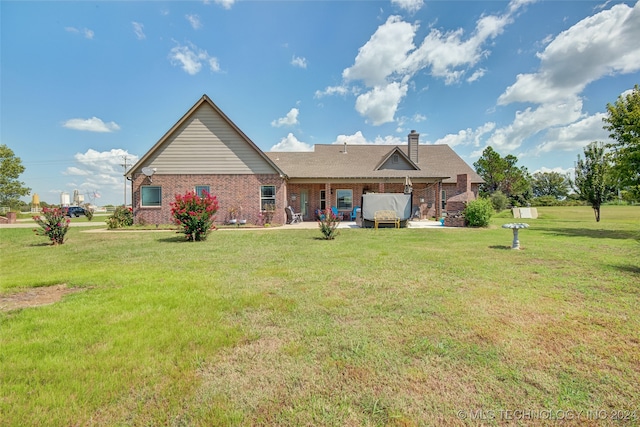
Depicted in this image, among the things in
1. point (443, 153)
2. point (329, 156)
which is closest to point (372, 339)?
point (329, 156)

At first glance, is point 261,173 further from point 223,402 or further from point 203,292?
point 223,402

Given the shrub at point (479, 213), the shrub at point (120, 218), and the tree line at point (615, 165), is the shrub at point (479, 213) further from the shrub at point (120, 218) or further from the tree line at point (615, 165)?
the shrub at point (120, 218)

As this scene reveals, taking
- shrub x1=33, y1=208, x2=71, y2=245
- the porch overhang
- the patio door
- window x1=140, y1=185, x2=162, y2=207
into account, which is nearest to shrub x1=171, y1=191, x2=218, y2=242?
shrub x1=33, y1=208, x2=71, y2=245

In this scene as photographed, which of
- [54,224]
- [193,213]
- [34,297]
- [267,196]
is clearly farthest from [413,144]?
[34,297]

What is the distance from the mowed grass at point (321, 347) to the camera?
82.4 inches

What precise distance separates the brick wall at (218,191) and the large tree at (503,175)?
43.8 metres

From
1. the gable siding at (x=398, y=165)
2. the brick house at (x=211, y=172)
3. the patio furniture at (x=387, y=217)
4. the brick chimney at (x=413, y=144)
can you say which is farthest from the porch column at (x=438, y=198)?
the patio furniture at (x=387, y=217)

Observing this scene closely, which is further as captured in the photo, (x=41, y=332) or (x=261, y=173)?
(x=261, y=173)

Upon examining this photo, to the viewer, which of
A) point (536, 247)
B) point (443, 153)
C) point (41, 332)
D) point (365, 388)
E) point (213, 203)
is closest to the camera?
point (365, 388)

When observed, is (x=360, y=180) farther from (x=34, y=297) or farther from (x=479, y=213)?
(x=34, y=297)

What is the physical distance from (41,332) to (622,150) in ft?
72.0

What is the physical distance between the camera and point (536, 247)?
9.16 m

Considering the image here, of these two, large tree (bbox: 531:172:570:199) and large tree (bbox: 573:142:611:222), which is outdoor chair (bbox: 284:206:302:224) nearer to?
large tree (bbox: 573:142:611:222)

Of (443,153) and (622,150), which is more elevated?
(443,153)
